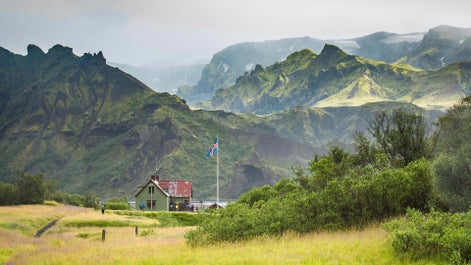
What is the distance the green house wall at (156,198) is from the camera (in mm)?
111375

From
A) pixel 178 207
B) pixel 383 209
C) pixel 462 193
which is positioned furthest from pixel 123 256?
pixel 178 207

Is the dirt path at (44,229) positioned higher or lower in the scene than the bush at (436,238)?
lower

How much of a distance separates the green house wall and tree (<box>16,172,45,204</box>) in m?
21.5

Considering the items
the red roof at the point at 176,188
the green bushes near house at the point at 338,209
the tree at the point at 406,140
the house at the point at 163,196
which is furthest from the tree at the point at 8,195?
the green bushes near house at the point at 338,209

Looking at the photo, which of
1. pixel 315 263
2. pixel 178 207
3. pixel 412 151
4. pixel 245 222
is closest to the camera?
pixel 315 263

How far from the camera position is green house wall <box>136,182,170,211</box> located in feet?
365

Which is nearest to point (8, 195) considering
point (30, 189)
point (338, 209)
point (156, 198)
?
point (30, 189)

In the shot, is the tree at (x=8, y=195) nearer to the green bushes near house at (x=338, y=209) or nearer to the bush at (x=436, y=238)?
the green bushes near house at (x=338, y=209)

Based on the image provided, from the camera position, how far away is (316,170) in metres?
45.4

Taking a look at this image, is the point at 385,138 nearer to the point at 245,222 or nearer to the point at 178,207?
the point at 245,222

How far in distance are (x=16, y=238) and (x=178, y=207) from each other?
67.6 metres

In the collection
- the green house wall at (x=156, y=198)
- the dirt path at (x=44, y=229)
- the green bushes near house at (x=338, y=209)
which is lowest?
the green house wall at (x=156, y=198)

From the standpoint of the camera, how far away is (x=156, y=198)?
112 meters

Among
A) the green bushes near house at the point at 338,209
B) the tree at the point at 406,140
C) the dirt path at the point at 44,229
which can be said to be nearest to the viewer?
the green bushes near house at the point at 338,209
